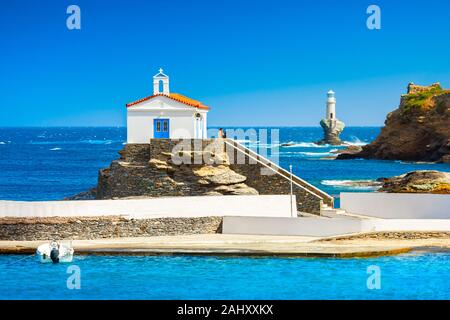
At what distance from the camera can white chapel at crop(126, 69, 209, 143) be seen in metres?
41.5

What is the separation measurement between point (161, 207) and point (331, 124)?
366 ft

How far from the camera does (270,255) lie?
30.0 m

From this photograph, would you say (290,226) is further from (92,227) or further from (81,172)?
(81,172)

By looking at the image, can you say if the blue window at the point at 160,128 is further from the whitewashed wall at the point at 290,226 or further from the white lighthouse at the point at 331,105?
the white lighthouse at the point at 331,105

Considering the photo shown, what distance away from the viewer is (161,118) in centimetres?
4175

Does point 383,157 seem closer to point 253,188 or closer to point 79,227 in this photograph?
point 253,188

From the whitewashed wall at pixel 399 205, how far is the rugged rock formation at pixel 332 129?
103 metres

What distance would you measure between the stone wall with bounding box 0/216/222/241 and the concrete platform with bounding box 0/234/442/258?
1.58ft

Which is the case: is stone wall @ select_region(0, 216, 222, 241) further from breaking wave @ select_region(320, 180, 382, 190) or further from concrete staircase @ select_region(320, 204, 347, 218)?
breaking wave @ select_region(320, 180, 382, 190)

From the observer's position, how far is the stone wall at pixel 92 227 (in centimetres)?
3209

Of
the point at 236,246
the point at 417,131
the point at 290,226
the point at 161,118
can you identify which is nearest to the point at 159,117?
the point at 161,118
